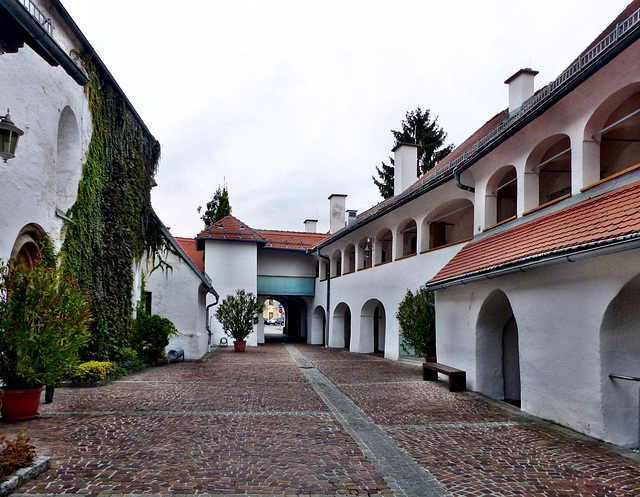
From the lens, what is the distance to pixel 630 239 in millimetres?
6160

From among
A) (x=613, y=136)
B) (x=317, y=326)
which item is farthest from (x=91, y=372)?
(x=317, y=326)

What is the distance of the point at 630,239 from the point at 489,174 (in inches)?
265

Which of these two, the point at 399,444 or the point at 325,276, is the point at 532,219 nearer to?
the point at 399,444

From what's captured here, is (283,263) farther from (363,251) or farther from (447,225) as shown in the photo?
(447,225)

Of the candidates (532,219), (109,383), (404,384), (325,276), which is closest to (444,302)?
(404,384)

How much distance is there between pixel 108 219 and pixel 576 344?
11027 millimetres

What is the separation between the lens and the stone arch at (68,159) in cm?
1113

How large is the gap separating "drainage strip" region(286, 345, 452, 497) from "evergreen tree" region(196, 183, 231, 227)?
32.7 m

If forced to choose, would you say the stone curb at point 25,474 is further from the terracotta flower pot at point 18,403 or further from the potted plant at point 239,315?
the potted plant at point 239,315

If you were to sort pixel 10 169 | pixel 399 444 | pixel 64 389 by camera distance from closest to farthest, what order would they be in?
pixel 399 444 → pixel 10 169 → pixel 64 389

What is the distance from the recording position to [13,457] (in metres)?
4.91

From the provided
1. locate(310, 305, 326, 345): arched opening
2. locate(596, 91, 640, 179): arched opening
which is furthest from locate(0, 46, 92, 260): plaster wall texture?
locate(310, 305, 326, 345): arched opening

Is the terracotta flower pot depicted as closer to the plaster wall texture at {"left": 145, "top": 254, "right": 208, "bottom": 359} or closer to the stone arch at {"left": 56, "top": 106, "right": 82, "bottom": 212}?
the stone arch at {"left": 56, "top": 106, "right": 82, "bottom": 212}

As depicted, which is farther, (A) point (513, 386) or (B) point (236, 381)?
(B) point (236, 381)
